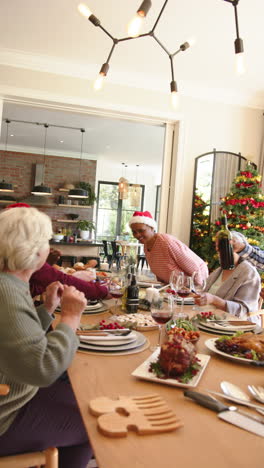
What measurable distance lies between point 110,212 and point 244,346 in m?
10.5

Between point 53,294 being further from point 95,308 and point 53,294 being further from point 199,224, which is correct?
point 199,224

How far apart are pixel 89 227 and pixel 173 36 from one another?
6621 millimetres

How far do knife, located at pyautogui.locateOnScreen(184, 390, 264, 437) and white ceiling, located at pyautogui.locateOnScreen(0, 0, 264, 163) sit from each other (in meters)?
2.93

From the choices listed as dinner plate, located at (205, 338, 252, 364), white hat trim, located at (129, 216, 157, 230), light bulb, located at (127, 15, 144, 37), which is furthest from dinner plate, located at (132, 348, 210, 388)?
white hat trim, located at (129, 216, 157, 230)

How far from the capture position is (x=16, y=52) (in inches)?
158

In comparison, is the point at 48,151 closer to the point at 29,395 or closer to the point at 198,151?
the point at 198,151

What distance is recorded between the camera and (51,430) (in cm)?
124

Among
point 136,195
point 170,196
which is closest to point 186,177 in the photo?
point 170,196

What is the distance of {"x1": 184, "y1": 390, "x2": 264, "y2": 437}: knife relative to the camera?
0.86 metres

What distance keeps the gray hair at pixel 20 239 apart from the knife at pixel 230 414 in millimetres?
613

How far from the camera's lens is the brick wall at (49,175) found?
957cm

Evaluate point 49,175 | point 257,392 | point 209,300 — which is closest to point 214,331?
point 209,300

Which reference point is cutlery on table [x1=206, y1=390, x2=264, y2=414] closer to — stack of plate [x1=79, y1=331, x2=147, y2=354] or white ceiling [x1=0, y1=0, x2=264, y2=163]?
stack of plate [x1=79, y1=331, x2=147, y2=354]

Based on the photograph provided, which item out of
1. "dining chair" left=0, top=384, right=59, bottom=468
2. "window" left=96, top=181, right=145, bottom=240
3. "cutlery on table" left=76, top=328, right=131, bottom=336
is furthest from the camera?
"window" left=96, top=181, right=145, bottom=240
